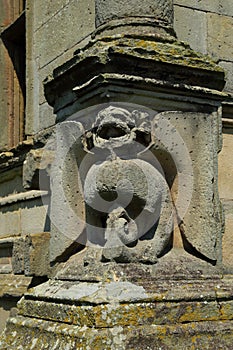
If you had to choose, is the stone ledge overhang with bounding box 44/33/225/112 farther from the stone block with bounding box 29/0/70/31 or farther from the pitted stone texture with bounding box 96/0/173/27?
the stone block with bounding box 29/0/70/31

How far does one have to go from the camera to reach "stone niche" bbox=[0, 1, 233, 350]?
3.23m

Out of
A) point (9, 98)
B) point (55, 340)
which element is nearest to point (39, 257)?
point (55, 340)

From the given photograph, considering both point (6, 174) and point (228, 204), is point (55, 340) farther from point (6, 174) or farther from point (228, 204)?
point (6, 174)

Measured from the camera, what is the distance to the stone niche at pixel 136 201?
10.6ft

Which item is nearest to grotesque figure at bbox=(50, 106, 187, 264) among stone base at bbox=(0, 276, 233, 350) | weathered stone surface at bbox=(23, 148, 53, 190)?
stone base at bbox=(0, 276, 233, 350)

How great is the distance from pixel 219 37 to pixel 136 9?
2.89 feet

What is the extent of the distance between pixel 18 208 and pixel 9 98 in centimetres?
138

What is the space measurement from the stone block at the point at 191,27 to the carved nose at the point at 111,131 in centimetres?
114

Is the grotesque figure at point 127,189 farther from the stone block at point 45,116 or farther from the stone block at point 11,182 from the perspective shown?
the stone block at point 11,182

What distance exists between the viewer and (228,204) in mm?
4180

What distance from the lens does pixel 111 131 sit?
3527 millimetres

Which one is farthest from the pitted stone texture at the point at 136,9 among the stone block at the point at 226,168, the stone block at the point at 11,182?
the stone block at the point at 11,182

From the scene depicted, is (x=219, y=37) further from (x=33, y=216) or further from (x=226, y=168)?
(x=33, y=216)

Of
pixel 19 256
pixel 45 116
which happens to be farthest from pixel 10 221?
pixel 19 256
